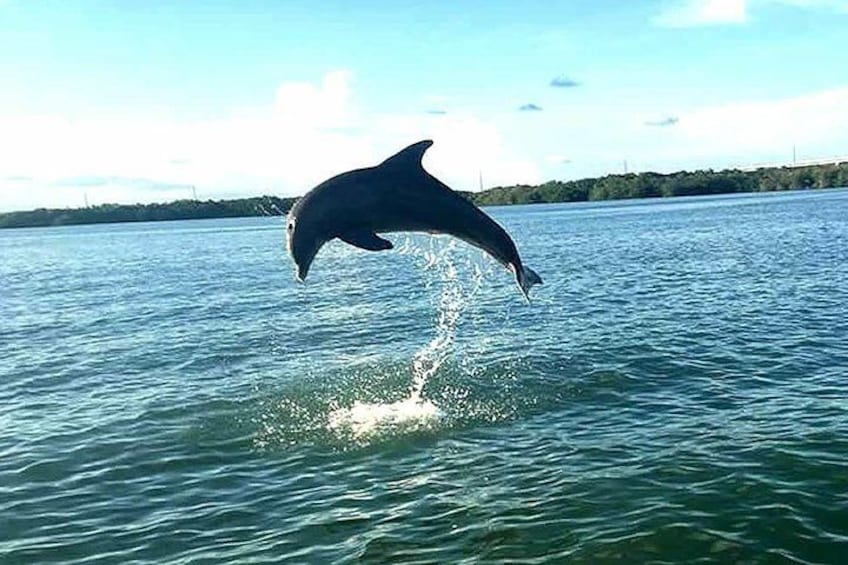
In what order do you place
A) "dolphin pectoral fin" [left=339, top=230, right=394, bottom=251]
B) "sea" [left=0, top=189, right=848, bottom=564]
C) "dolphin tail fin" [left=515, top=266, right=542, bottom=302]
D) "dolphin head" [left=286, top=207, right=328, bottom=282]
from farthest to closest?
"dolphin tail fin" [left=515, top=266, right=542, bottom=302], "sea" [left=0, top=189, right=848, bottom=564], "dolphin pectoral fin" [left=339, top=230, right=394, bottom=251], "dolphin head" [left=286, top=207, right=328, bottom=282]

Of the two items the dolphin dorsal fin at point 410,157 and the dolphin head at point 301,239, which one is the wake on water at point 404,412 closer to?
the dolphin dorsal fin at point 410,157

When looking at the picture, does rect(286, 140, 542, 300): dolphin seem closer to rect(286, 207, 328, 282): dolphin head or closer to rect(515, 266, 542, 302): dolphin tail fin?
rect(286, 207, 328, 282): dolphin head

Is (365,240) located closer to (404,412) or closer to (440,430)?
(440,430)

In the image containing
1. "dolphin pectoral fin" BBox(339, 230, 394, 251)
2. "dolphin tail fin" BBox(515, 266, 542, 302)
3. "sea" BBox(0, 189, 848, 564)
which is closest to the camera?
"dolphin pectoral fin" BBox(339, 230, 394, 251)

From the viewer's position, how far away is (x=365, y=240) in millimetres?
13609

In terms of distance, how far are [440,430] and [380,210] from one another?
7.76 m

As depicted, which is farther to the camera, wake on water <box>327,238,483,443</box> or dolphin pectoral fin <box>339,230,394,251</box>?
wake on water <box>327,238,483,443</box>

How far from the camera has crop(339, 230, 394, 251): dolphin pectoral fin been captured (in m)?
13.5

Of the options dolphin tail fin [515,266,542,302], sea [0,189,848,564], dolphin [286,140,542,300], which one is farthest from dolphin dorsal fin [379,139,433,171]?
sea [0,189,848,564]

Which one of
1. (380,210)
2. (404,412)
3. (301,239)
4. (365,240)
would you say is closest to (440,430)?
(404,412)

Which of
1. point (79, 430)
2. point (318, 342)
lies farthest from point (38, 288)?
point (79, 430)

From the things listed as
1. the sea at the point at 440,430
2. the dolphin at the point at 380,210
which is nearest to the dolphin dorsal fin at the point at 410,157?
the dolphin at the point at 380,210

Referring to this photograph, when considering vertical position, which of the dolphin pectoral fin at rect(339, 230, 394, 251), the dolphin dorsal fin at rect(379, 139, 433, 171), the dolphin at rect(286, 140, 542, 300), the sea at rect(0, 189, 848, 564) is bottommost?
the sea at rect(0, 189, 848, 564)

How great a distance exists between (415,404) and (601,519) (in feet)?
27.1
